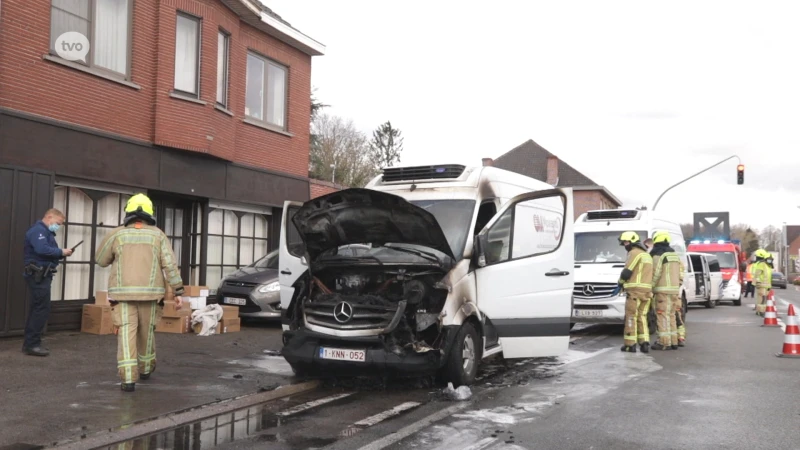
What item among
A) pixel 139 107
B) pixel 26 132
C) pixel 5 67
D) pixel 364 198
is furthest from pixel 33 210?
pixel 364 198

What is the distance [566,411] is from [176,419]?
11.5 ft

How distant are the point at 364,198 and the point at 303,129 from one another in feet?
35.6

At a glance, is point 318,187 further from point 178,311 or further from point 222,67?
point 178,311

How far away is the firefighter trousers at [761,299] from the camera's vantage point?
19.5m

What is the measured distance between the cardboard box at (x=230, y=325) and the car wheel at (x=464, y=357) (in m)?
5.69

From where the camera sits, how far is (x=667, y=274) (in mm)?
11469

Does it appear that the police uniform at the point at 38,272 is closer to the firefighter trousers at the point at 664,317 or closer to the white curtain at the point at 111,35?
the white curtain at the point at 111,35

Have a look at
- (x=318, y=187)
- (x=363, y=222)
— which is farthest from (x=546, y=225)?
(x=318, y=187)

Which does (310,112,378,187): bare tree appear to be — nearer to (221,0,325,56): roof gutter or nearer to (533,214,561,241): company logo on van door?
(221,0,325,56): roof gutter

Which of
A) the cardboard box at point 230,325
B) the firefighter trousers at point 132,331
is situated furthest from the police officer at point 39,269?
the cardboard box at point 230,325

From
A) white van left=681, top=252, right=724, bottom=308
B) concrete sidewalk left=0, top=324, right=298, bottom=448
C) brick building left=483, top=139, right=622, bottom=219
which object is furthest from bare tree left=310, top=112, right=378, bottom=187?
concrete sidewalk left=0, top=324, right=298, bottom=448

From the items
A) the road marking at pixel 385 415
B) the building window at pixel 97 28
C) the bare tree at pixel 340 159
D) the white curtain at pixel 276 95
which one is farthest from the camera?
the bare tree at pixel 340 159

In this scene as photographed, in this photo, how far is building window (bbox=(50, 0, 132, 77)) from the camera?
11.4 m

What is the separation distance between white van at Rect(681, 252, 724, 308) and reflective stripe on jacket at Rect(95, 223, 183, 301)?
15.8 meters
